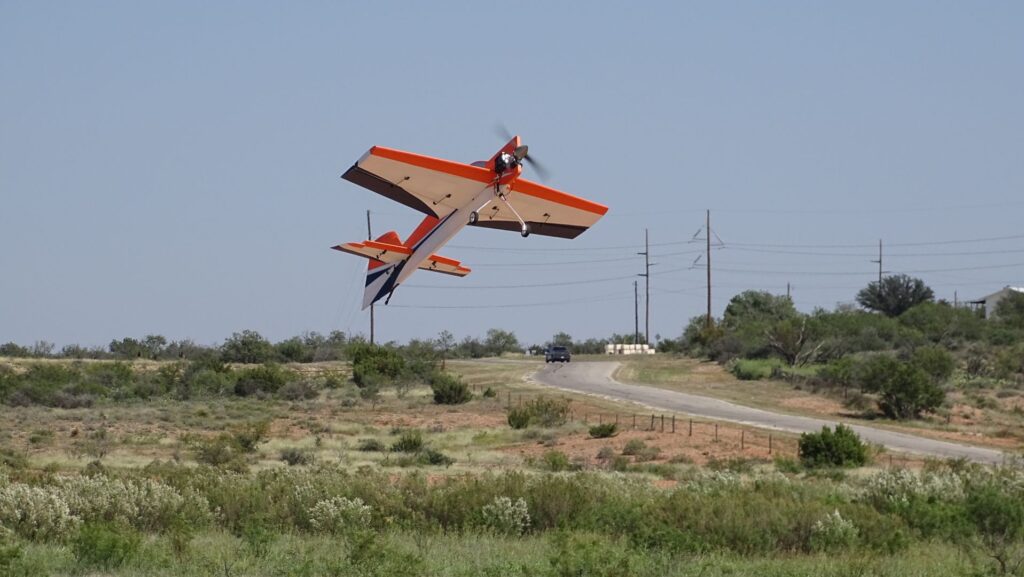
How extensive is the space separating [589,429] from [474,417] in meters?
7.58

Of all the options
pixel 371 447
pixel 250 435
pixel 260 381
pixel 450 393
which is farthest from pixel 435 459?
Result: pixel 260 381

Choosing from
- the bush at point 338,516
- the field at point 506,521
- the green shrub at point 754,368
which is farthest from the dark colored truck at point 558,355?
the bush at point 338,516

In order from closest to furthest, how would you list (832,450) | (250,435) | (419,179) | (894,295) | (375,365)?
1. (419,179)
2. (832,450)
3. (250,435)
4. (375,365)
5. (894,295)

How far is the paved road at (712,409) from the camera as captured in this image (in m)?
36.4

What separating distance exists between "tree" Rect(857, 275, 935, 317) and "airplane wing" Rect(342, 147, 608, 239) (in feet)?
266

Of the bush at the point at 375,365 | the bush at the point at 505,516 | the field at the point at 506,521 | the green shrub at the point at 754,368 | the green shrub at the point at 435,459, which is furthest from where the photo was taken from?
the green shrub at the point at 754,368

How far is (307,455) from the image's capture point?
1297 inches

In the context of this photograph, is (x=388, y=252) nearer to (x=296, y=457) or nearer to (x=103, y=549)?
(x=296, y=457)

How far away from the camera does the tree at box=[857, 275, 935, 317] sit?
350ft

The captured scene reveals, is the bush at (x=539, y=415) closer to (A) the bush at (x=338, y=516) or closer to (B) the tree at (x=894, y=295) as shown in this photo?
(A) the bush at (x=338, y=516)

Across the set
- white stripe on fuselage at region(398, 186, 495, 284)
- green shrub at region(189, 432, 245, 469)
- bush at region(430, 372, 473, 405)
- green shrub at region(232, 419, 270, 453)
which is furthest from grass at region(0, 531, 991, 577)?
bush at region(430, 372, 473, 405)

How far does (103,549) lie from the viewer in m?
14.0

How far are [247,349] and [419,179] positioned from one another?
Result: 6132 cm

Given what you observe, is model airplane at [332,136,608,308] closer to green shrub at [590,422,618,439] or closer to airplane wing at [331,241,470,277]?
airplane wing at [331,241,470,277]
